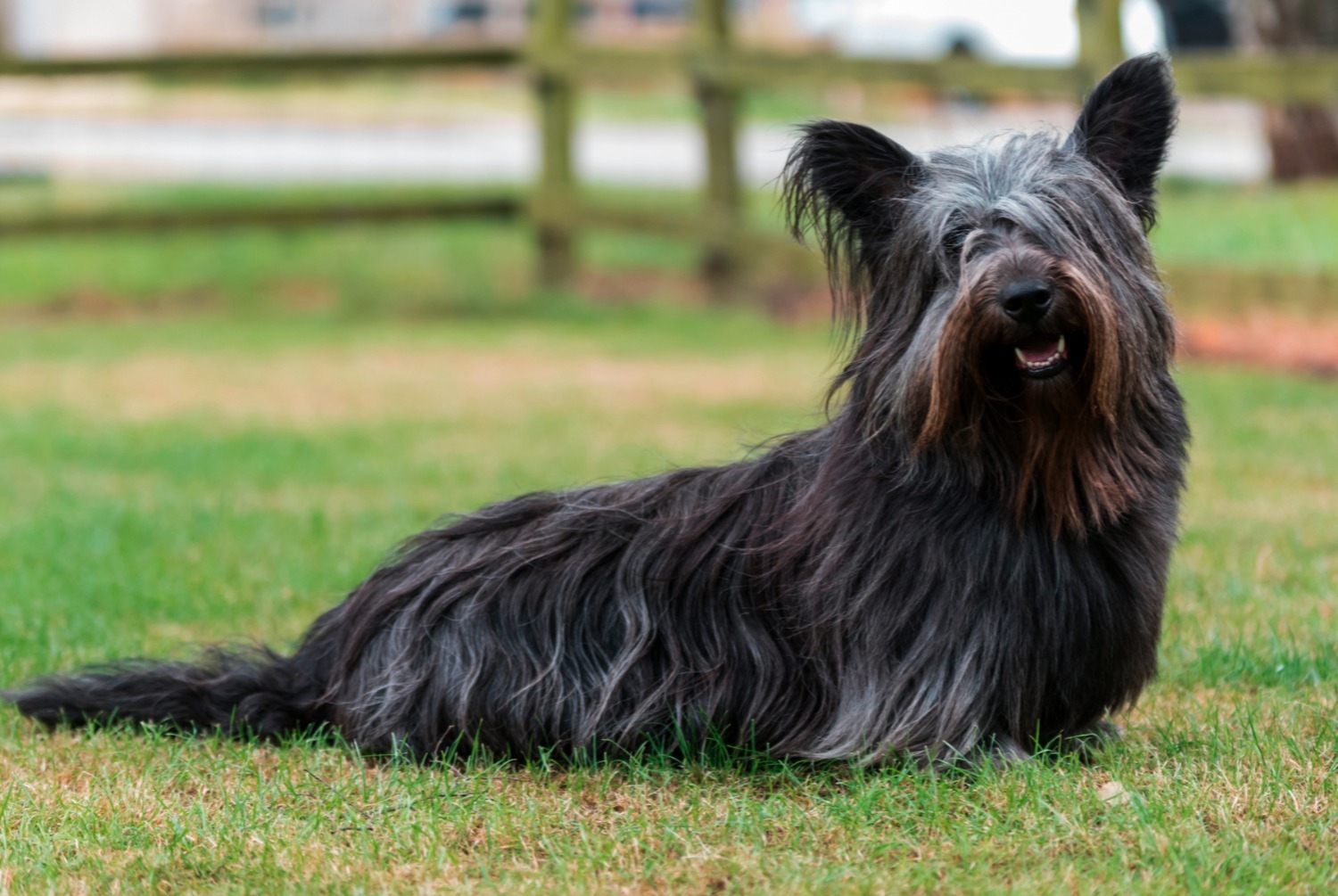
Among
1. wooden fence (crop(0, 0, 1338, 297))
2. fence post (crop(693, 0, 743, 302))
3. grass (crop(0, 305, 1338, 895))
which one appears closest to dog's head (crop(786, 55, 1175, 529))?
grass (crop(0, 305, 1338, 895))

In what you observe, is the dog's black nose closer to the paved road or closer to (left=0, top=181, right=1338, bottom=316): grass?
(left=0, top=181, right=1338, bottom=316): grass

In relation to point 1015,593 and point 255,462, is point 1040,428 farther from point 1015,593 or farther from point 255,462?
point 255,462

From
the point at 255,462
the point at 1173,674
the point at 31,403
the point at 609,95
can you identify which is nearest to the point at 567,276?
the point at 31,403

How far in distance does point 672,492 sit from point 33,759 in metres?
1.79

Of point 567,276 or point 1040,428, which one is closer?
point 1040,428

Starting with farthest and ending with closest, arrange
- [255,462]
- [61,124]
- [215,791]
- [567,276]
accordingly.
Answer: [61,124] < [567,276] < [255,462] < [215,791]

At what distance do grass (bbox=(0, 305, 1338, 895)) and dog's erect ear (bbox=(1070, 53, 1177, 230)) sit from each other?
1.40m

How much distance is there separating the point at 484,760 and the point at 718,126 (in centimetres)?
1108

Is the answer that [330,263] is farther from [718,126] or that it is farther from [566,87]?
[718,126]

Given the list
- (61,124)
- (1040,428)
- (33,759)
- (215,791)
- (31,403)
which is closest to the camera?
(1040,428)

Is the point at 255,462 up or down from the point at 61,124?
down

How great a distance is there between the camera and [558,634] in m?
4.50

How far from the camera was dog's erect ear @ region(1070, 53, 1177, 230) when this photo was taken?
4223 mm

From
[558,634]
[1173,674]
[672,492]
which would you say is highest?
[672,492]
